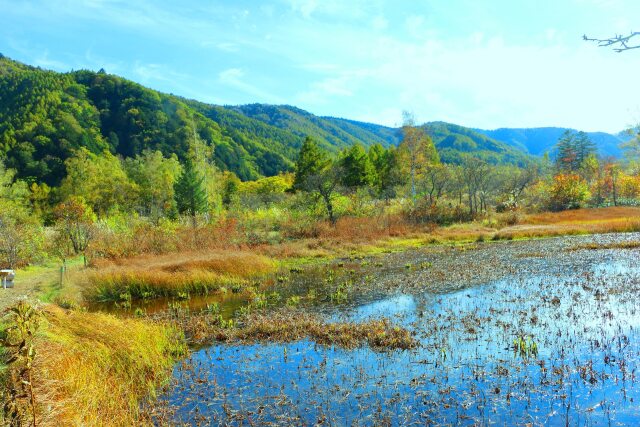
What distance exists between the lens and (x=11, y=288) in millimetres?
17031

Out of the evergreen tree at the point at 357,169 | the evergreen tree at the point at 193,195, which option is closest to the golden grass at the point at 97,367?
the evergreen tree at the point at 193,195

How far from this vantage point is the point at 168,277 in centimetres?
1784

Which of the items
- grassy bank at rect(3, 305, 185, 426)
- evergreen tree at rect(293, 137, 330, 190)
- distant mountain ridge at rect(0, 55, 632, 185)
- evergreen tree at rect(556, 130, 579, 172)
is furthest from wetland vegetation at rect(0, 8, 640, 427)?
distant mountain ridge at rect(0, 55, 632, 185)

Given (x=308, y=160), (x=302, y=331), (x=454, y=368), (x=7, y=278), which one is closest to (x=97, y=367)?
(x=302, y=331)

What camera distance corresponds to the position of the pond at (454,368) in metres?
6.93

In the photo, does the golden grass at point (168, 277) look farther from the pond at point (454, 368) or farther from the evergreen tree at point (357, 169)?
the evergreen tree at point (357, 169)

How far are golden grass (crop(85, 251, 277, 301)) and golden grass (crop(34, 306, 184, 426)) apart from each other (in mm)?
6867

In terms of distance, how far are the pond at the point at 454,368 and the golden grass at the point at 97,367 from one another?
620 mm

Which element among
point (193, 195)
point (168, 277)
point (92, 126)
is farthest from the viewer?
point (92, 126)

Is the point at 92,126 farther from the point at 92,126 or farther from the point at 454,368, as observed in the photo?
the point at 454,368

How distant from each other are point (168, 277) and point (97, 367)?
33.6 feet

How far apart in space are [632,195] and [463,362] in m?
53.1

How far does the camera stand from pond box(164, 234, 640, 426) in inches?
273

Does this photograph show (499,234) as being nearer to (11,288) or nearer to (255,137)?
(11,288)
